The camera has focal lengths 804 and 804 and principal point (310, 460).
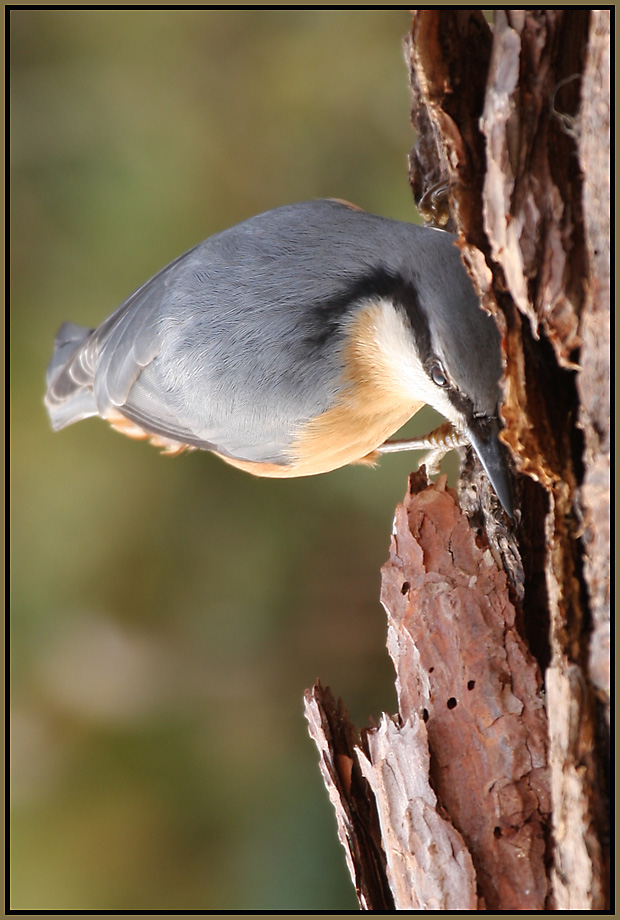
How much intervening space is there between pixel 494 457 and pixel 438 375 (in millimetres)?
182

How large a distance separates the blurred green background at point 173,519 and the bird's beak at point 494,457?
3.52ft

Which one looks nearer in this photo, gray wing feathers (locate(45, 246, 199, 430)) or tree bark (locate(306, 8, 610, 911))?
tree bark (locate(306, 8, 610, 911))

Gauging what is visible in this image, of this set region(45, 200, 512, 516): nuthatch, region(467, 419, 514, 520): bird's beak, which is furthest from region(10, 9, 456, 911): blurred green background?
region(467, 419, 514, 520): bird's beak

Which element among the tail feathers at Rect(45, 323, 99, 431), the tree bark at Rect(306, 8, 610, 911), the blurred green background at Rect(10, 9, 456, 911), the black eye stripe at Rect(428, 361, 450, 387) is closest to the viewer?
the tree bark at Rect(306, 8, 610, 911)

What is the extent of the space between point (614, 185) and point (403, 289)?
1.76ft

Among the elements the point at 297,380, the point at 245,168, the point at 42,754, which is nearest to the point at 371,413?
the point at 297,380

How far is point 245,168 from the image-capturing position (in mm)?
2473

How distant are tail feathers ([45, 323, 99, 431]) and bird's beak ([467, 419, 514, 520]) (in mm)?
1142

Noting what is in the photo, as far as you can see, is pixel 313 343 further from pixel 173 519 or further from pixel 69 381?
pixel 173 519

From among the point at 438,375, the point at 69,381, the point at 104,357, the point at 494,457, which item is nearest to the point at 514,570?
the point at 494,457

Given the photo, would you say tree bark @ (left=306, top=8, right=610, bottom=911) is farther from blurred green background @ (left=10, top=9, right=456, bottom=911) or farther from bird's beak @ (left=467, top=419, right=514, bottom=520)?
blurred green background @ (left=10, top=9, right=456, bottom=911)

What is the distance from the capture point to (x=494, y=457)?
119cm

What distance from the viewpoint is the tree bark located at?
33.7 inches

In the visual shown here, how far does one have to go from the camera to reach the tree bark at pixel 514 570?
0.86 m
